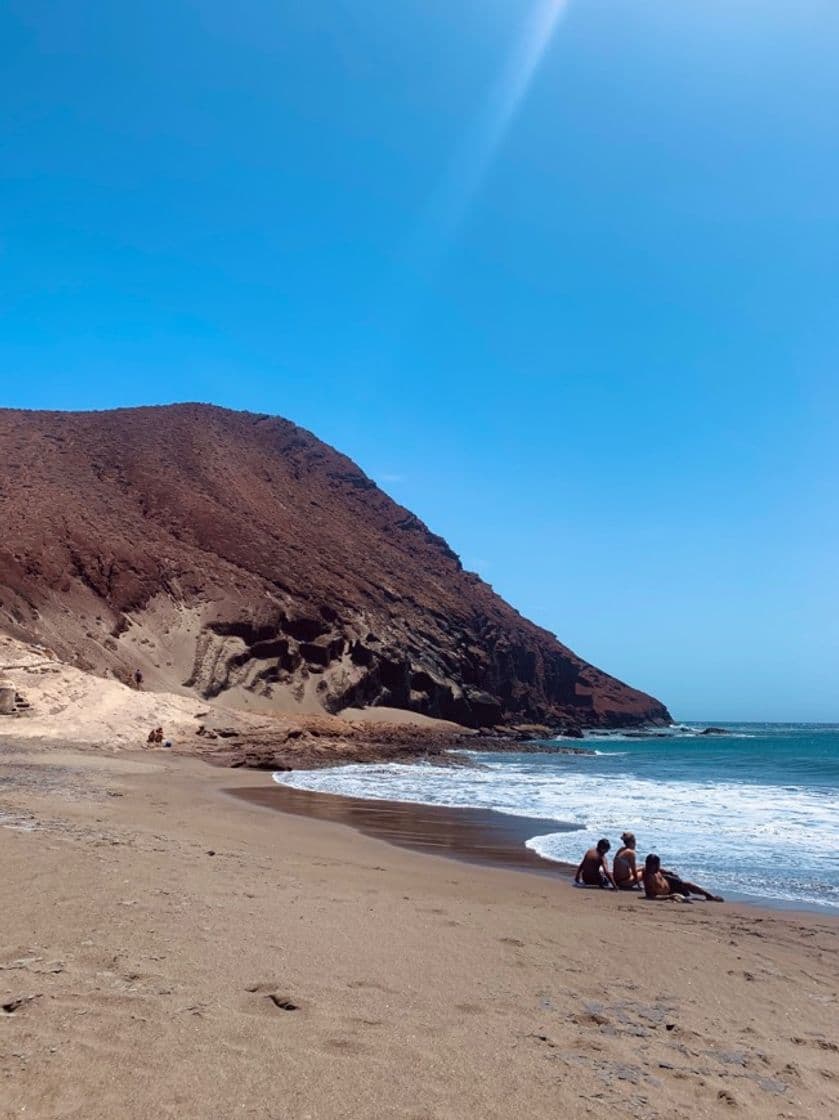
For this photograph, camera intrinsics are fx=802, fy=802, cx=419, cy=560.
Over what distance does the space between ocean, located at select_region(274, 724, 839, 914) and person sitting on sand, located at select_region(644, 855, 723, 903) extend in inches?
22.9

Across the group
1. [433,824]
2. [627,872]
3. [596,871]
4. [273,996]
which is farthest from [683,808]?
[273,996]

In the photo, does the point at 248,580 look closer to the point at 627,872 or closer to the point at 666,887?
the point at 627,872

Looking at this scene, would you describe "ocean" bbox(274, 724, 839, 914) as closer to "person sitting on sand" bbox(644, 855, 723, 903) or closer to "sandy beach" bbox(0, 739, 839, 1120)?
"person sitting on sand" bbox(644, 855, 723, 903)

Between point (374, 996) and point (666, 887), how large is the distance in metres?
6.17

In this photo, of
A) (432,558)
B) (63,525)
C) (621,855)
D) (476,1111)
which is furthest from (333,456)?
(476,1111)

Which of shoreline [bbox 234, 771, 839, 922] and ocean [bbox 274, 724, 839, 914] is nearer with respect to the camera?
shoreline [bbox 234, 771, 839, 922]

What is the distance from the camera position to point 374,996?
4859mm

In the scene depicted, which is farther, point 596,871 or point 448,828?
point 448,828

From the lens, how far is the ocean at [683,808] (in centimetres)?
1150

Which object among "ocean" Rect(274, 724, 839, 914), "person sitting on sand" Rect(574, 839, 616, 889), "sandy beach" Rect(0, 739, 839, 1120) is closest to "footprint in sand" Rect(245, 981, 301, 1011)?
"sandy beach" Rect(0, 739, 839, 1120)

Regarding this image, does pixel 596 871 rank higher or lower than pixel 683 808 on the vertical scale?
higher

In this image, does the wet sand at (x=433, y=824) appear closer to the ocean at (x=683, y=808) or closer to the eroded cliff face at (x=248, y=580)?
the ocean at (x=683, y=808)

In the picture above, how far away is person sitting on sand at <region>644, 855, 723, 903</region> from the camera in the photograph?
9.74 m

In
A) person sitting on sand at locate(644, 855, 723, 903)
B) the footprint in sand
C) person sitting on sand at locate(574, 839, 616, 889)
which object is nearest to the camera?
the footprint in sand
